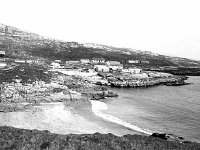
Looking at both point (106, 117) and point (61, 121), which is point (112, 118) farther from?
point (61, 121)

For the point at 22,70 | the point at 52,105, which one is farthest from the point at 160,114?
the point at 22,70

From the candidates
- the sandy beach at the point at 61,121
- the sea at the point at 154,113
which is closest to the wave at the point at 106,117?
the sea at the point at 154,113

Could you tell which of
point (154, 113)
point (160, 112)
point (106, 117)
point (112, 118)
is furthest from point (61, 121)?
point (160, 112)

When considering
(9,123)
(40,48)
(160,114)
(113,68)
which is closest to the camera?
(9,123)

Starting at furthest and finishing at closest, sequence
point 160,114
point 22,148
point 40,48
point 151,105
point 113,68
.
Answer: point 40,48 < point 113,68 < point 151,105 < point 160,114 < point 22,148

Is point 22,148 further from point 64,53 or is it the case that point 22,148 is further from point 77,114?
point 64,53

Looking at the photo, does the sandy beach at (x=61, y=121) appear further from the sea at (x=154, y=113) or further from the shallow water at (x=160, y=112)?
the shallow water at (x=160, y=112)

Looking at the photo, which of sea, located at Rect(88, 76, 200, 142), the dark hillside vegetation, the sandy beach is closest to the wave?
sea, located at Rect(88, 76, 200, 142)
